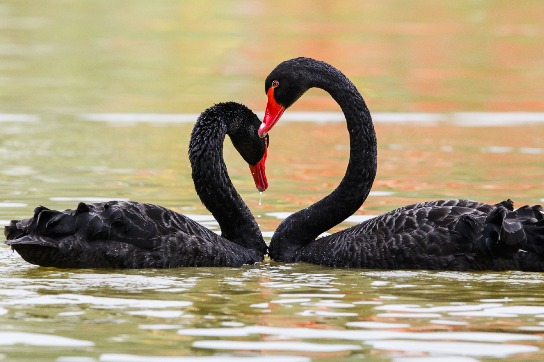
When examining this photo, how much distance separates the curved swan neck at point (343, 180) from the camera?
32.3 ft

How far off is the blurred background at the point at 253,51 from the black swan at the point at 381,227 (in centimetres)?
927

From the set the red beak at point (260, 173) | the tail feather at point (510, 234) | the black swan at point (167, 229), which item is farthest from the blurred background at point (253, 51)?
the tail feather at point (510, 234)

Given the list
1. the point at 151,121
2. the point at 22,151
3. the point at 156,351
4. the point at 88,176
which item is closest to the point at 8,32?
the point at 151,121

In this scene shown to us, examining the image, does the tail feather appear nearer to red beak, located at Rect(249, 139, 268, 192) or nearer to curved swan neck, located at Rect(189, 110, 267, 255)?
curved swan neck, located at Rect(189, 110, 267, 255)

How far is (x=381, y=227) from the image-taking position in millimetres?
9258

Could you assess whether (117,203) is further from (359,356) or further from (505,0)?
(505,0)

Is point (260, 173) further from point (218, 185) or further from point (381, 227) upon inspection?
point (381, 227)

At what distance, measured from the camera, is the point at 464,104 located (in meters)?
19.8

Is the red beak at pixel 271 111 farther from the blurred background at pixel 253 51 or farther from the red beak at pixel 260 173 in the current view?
the blurred background at pixel 253 51

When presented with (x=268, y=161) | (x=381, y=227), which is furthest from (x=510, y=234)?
(x=268, y=161)

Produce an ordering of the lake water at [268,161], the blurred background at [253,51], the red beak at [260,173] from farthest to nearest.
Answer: the blurred background at [253,51] < the red beak at [260,173] < the lake water at [268,161]

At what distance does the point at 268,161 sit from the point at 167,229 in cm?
609

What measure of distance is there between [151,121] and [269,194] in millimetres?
5715

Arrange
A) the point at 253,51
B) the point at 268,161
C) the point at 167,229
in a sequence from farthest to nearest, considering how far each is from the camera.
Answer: the point at 253,51 < the point at 268,161 < the point at 167,229
